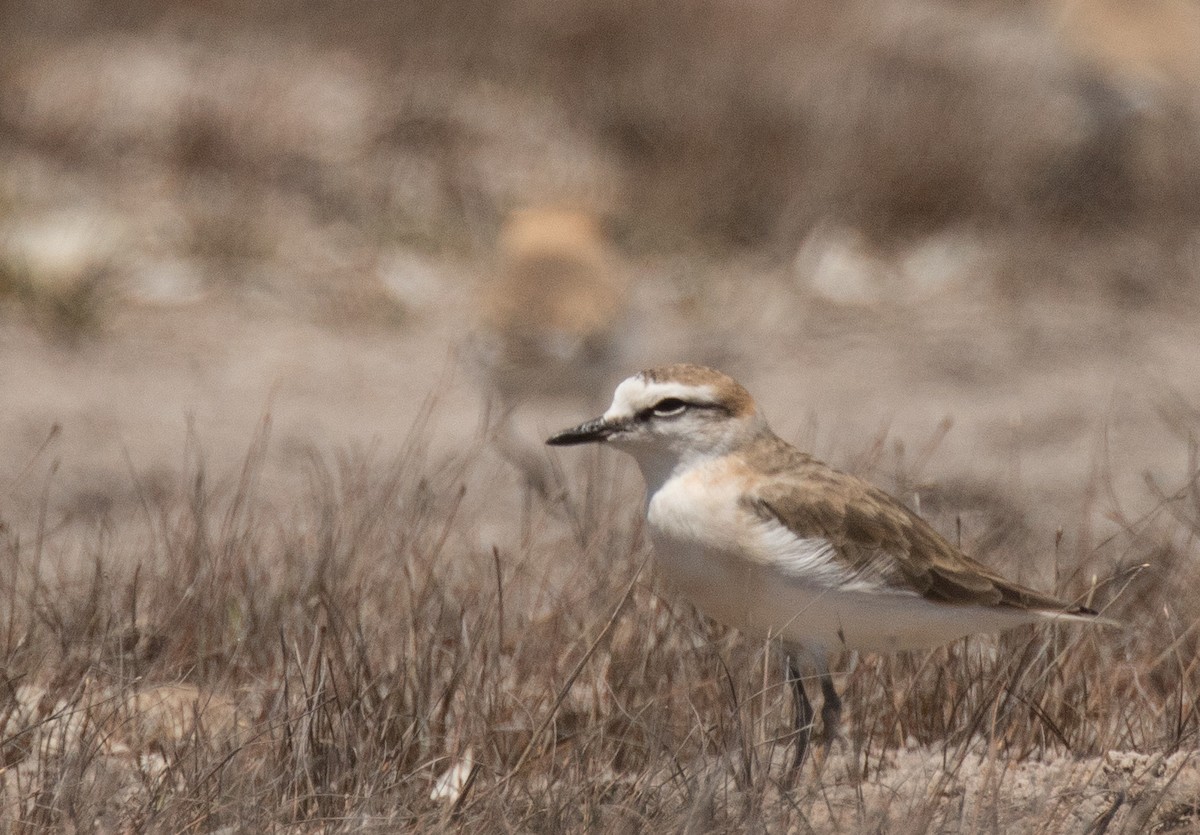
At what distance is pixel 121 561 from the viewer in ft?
13.9

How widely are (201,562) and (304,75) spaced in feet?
25.3

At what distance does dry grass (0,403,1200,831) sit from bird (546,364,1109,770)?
11cm

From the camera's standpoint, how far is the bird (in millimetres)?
3336

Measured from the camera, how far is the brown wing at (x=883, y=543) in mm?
3396

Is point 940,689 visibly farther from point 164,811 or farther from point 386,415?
point 386,415

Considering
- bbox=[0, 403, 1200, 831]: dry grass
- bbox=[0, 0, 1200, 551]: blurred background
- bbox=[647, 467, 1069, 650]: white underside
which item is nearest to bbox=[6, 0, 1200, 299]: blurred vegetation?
bbox=[0, 0, 1200, 551]: blurred background

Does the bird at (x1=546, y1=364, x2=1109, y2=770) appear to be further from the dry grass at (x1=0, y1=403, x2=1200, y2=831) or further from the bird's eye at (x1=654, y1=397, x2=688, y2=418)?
the dry grass at (x1=0, y1=403, x2=1200, y2=831)

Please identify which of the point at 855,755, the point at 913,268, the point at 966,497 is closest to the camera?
the point at 855,755

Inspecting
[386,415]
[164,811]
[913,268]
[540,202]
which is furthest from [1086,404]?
[164,811]

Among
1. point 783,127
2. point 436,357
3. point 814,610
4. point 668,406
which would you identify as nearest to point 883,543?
point 814,610

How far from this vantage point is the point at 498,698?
11.3ft

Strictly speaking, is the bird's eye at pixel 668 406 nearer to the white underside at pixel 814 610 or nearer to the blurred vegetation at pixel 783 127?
the white underside at pixel 814 610

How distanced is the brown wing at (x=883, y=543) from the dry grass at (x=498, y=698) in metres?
0.18

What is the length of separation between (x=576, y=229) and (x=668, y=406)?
3.77 m
